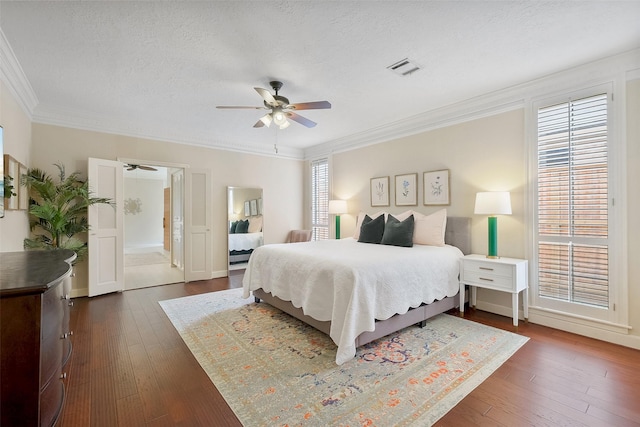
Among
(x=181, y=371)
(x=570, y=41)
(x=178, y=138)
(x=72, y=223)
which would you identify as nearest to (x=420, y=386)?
(x=181, y=371)

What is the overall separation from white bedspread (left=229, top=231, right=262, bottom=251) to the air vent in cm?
413

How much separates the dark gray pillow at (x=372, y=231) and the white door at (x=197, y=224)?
290 cm

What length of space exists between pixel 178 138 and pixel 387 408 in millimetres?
5004

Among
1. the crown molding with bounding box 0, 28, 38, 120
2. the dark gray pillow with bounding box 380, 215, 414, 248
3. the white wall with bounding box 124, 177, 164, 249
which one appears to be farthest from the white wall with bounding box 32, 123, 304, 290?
the white wall with bounding box 124, 177, 164, 249

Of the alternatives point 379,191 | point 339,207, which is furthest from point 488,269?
point 339,207

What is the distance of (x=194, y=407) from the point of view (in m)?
1.81

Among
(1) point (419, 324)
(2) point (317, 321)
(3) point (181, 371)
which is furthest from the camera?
(1) point (419, 324)

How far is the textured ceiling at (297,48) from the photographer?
205cm

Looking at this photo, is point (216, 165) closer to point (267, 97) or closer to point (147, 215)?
point (267, 97)

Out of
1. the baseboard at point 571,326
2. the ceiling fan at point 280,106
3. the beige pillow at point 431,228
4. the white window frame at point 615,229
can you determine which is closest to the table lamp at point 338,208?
the beige pillow at point 431,228

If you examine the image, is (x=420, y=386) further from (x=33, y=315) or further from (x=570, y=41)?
(x=570, y=41)

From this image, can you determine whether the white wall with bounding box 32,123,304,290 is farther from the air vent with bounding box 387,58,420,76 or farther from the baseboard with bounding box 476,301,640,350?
the baseboard with bounding box 476,301,640,350

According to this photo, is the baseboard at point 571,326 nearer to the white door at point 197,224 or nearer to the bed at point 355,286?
the bed at point 355,286

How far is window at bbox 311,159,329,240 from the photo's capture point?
6062mm
